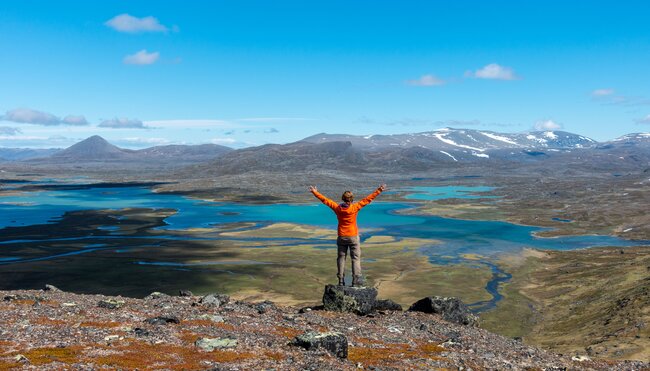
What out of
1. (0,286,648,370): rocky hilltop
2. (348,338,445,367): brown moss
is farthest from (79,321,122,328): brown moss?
(348,338,445,367): brown moss

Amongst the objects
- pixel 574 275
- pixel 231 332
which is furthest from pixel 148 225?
pixel 231 332

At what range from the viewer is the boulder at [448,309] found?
2995cm

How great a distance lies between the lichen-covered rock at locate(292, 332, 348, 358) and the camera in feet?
65.8

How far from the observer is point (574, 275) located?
89.6 metres

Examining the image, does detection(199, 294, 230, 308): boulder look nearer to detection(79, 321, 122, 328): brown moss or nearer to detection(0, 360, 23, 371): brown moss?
detection(79, 321, 122, 328): brown moss

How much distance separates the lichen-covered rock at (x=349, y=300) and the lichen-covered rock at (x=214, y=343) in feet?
27.8

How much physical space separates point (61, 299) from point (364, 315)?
17.2 m

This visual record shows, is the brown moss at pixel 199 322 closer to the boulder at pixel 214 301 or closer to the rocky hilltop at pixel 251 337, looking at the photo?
the rocky hilltop at pixel 251 337

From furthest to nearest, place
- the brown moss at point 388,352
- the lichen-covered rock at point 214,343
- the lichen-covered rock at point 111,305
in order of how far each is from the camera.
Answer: the lichen-covered rock at point 111,305, the brown moss at point 388,352, the lichen-covered rock at point 214,343

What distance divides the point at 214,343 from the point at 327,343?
438 cm

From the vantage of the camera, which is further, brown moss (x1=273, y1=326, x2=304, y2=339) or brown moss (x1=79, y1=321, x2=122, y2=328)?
brown moss (x1=273, y1=326, x2=304, y2=339)

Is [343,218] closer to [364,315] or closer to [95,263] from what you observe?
[364,315]

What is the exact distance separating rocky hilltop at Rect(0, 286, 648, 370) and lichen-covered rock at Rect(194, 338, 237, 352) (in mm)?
38

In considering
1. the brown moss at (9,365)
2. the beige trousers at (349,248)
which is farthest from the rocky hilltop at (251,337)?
the beige trousers at (349,248)
